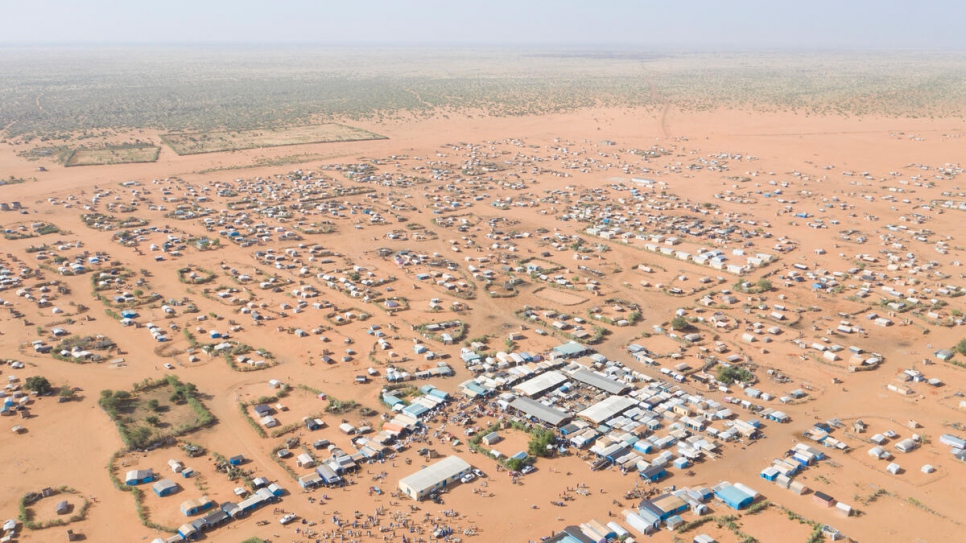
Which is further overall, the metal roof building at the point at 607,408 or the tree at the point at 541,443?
the metal roof building at the point at 607,408

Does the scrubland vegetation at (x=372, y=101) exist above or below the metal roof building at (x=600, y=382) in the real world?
above

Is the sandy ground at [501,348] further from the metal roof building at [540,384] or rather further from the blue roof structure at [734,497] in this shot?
the metal roof building at [540,384]

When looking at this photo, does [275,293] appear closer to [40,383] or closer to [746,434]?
[40,383]

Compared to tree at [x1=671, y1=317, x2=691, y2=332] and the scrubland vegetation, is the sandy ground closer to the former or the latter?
tree at [x1=671, y1=317, x2=691, y2=332]

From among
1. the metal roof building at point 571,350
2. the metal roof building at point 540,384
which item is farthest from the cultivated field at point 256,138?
the metal roof building at point 540,384

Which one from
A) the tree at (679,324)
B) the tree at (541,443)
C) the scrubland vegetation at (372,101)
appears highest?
the scrubland vegetation at (372,101)

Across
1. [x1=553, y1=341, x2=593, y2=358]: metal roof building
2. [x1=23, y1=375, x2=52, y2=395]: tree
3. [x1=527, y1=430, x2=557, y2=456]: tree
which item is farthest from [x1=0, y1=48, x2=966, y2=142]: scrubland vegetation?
[x1=527, y1=430, x2=557, y2=456]: tree
